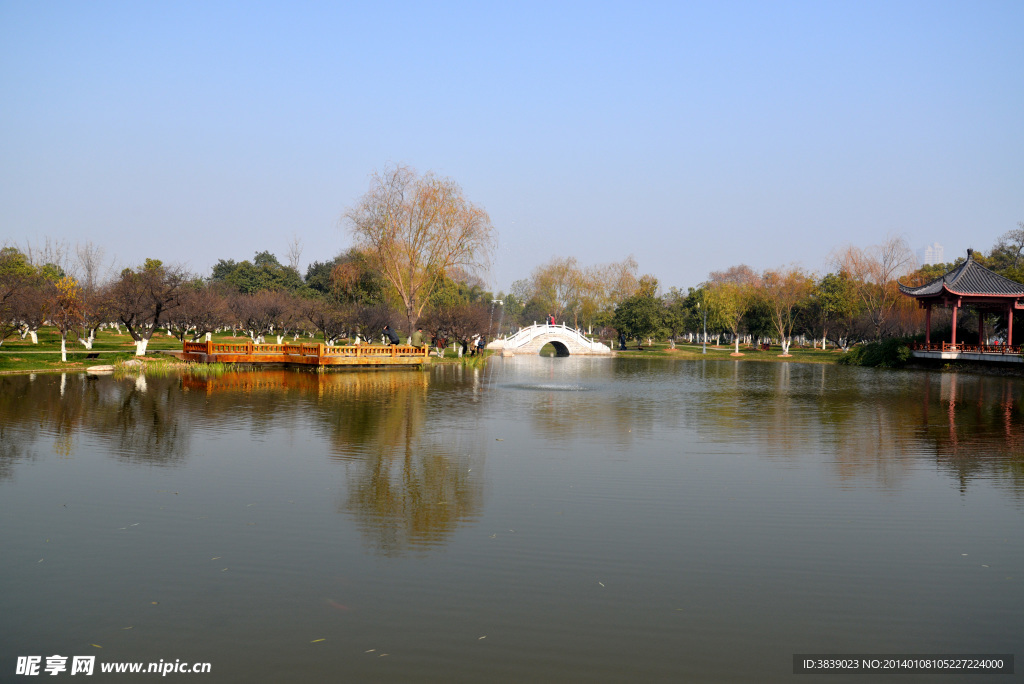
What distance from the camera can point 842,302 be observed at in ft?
216

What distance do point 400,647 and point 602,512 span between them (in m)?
4.09

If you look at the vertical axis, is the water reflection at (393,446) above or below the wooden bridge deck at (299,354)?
below

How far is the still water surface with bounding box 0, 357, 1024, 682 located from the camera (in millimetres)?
5512

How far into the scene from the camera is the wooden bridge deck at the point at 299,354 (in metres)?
33.2

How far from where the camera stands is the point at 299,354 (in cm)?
3434

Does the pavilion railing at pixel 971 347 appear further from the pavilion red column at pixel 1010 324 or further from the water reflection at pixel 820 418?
the water reflection at pixel 820 418

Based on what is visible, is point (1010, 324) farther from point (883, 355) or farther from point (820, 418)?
point (820, 418)

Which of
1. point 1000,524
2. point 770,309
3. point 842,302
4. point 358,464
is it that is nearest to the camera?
point 1000,524

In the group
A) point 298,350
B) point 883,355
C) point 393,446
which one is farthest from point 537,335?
point 393,446

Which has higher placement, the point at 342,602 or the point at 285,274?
the point at 285,274

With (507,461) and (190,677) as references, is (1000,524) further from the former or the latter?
(190,677)

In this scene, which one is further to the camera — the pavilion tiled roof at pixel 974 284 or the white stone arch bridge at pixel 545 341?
the white stone arch bridge at pixel 545 341

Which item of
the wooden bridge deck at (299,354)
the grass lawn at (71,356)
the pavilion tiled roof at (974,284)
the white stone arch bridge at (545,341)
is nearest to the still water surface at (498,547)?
the grass lawn at (71,356)

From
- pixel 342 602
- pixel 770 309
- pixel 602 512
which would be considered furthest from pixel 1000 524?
pixel 770 309
